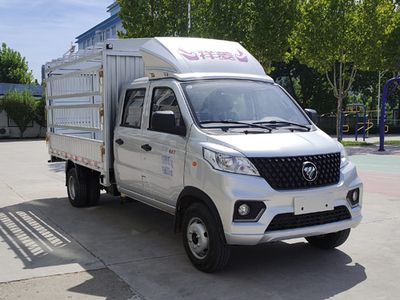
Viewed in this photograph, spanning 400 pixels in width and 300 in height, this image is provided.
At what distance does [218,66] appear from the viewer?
6.39 m

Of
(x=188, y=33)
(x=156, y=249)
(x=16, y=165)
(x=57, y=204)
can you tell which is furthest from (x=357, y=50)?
(x=156, y=249)

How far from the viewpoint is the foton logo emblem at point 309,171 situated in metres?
5.08

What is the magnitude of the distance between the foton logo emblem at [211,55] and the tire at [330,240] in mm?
2557

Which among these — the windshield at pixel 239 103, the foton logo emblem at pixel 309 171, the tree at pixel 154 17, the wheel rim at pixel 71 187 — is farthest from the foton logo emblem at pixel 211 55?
the tree at pixel 154 17

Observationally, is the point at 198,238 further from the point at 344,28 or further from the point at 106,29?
the point at 106,29

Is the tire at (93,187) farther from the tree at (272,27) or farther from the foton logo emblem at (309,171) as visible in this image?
the tree at (272,27)

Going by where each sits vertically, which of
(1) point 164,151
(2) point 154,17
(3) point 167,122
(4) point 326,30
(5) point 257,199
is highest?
(2) point 154,17

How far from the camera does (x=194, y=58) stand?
631 centimetres

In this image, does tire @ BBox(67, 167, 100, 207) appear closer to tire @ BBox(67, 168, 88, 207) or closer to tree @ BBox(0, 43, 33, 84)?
tire @ BBox(67, 168, 88, 207)

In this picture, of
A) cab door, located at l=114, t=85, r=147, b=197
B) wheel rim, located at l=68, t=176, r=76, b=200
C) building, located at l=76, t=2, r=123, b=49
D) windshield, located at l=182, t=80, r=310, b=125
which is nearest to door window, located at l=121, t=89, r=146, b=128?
cab door, located at l=114, t=85, r=147, b=197

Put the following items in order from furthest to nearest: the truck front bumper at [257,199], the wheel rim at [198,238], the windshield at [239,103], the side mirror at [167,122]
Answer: the windshield at [239,103] → the side mirror at [167,122] → the wheel rim at [198,238] → the truck front bumper at [257,199]

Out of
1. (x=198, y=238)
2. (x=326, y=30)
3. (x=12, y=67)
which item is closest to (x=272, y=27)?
(x=326, y=30)

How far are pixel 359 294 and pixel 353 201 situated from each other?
1153 mm

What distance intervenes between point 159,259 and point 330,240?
2120 millimetres
